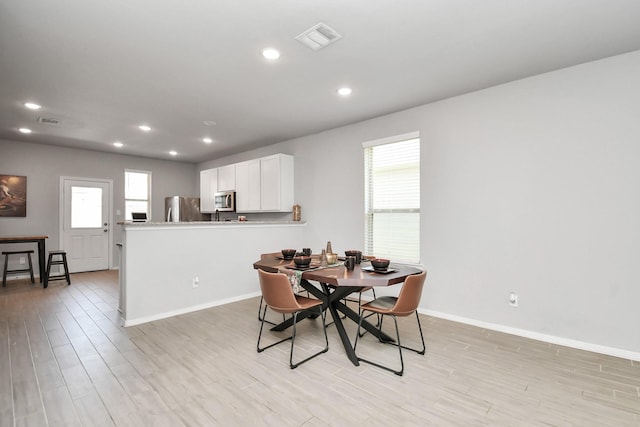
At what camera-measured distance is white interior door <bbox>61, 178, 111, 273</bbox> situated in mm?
6625

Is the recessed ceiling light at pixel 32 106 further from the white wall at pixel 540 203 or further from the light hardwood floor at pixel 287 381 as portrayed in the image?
the white wall at pixel 540 203

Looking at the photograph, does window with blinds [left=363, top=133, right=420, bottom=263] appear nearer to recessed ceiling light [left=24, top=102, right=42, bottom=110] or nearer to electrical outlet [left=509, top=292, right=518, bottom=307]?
electrical outlet [left=509, top=292, right=518, bottom=307]

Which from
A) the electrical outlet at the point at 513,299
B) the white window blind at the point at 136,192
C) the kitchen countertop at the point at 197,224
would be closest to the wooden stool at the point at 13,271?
the white window blind at the point at 136,192

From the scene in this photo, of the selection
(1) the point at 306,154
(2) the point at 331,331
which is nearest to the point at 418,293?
(2) the point at 331,331

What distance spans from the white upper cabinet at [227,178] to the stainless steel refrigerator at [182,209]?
0.94 meters

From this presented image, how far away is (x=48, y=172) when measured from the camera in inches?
252

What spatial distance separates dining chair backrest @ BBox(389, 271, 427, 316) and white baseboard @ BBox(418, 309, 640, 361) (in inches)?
56.1

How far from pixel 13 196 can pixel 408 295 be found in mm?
7381

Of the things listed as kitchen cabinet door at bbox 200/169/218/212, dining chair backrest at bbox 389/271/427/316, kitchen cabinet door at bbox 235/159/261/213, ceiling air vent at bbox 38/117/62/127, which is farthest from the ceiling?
kitchen cabinet door at bbox 200/169/218/212

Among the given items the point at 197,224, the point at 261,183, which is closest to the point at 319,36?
the point at 197,224

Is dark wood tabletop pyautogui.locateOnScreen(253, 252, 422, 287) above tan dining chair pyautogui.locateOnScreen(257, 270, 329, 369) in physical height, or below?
above

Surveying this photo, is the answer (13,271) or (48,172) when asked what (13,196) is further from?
(13,271)

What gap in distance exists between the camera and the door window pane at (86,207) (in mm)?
6716

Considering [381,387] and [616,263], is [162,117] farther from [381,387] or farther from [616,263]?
[616,263]
